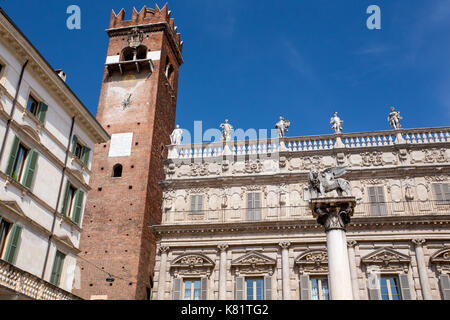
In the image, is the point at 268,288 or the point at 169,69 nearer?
the point at 268,288

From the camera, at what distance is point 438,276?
24.2 meters

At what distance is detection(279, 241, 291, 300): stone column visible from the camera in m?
24.8

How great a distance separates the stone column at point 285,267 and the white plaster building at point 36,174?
1079cm

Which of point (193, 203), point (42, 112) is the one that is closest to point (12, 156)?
point (42, 112)

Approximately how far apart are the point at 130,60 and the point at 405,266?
23011 millimetres

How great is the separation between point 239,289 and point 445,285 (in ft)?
34.2

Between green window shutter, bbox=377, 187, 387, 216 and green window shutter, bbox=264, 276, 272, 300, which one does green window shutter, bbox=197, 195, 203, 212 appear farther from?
green window shutter, bbox=377, 187, 387, 216

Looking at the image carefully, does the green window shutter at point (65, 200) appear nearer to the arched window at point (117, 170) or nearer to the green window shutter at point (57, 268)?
the green window shutter at point (57, 268)

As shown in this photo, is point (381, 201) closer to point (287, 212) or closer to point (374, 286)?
point (374, 286)

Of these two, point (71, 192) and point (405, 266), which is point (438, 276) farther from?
point (71, 192)

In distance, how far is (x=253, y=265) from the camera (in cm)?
2586

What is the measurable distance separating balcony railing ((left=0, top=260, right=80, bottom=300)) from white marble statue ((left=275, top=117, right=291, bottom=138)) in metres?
16.7
